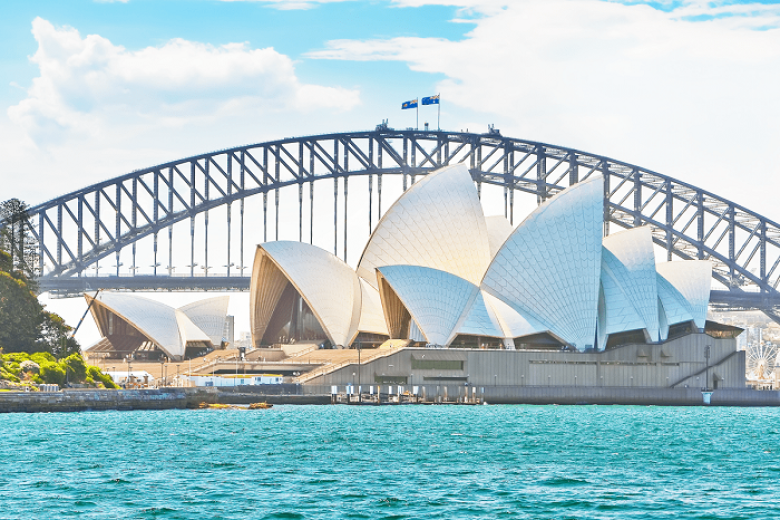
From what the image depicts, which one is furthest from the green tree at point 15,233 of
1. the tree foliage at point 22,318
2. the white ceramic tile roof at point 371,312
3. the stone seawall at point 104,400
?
the white ceramic tile roof at point 371,312

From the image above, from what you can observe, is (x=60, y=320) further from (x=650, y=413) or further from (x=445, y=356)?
(x=650, y=413)

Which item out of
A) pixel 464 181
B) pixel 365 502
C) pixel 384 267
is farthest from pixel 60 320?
pixel 365 502

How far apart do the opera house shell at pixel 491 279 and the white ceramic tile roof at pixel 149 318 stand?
381 inches

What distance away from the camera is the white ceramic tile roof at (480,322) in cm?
8044

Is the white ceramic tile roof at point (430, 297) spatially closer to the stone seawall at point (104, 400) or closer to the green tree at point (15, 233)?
the stone seawall at point (104, 400)

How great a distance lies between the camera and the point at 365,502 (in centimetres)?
3003

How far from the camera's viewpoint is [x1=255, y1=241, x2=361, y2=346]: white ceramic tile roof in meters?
88.3

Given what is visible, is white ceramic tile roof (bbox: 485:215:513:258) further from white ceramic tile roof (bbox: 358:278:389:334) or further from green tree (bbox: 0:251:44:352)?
green tree (bbox: 0:251:44:352)

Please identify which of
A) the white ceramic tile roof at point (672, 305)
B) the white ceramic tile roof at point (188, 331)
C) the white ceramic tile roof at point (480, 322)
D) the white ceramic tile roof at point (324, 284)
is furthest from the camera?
the white ceramic tile roof at point (188, 331)

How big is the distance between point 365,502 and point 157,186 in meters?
90.4

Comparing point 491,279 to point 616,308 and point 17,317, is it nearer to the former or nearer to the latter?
point 616,308

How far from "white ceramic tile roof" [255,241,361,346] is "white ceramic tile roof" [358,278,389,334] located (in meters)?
0.38

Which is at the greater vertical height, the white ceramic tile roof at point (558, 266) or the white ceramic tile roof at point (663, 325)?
the white ceramic tile roof at point (558, 266)

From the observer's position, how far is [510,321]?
266ft
